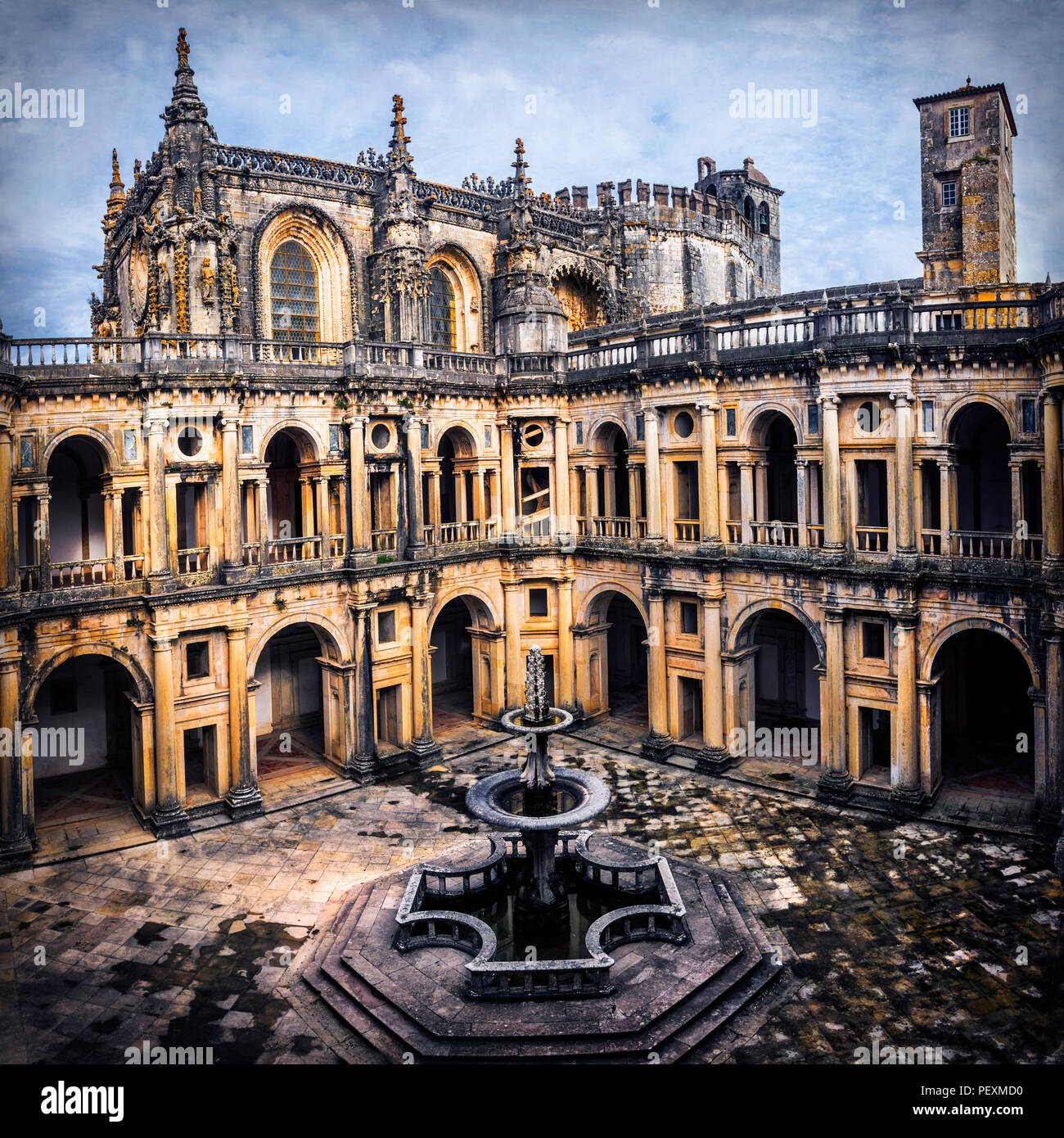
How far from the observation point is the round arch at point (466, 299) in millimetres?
40906

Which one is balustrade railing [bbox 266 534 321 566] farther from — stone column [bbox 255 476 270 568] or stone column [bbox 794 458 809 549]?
stone column [bbox 794 458 809 549]

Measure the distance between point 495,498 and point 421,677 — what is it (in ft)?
26.9

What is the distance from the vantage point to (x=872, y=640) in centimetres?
2950

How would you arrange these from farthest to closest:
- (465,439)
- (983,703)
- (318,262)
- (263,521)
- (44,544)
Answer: (318,262) → (465,439) → (983,703) → (263,521) → (44,544)

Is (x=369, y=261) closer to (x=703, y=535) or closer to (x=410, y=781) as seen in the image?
(x=703, y=535)

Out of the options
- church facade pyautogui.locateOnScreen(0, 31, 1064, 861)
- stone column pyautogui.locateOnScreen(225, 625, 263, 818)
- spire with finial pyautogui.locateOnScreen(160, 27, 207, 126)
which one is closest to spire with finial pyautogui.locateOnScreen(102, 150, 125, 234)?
church facade pyautogui.locateOnScreen(0, 31, 1064, 861)

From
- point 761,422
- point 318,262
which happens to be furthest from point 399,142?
point 761,422

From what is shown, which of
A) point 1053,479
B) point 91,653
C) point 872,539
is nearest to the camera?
point 1053,479

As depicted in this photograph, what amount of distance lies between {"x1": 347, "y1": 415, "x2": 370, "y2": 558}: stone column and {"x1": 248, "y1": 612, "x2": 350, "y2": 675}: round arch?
259cm

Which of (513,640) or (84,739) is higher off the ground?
(513,640)

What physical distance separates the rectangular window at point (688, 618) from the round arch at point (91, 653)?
18478 mm

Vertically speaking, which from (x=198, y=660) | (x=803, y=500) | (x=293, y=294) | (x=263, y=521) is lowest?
(x=198, y=660)

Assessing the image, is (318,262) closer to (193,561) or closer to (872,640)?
(193,561)
